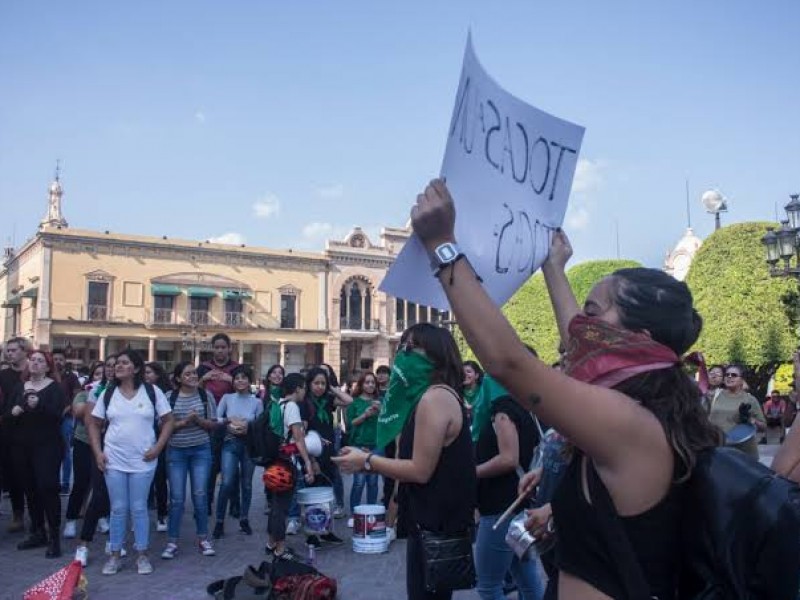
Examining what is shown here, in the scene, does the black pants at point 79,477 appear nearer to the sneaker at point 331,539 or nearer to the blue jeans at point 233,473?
the blue jeans at point 233,473

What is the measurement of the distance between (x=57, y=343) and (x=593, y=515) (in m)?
43.7

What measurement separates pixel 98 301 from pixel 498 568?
137 feet

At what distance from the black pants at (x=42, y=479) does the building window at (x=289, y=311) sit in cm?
3936

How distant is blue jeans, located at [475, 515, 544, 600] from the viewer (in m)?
3.54

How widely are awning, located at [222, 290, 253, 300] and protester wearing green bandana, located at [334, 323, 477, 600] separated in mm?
42177

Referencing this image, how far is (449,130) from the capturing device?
6.52ft

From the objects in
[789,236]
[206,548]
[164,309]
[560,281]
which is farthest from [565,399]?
[164,309]

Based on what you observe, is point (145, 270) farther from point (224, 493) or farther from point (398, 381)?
point (398, 381)

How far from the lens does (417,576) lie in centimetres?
300

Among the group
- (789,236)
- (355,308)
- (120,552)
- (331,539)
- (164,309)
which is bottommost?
(331,539)

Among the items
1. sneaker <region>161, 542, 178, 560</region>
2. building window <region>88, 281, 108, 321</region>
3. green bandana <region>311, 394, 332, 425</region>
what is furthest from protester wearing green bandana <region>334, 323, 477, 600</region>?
building window <region>88, 281, 108, 321</region>

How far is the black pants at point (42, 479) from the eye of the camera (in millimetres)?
6836

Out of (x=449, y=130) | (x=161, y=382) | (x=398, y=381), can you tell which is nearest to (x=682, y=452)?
(x=449, y=130)

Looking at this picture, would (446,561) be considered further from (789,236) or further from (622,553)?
(789,236)
